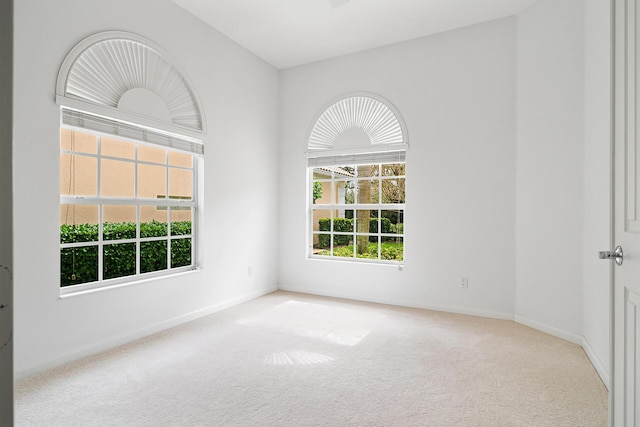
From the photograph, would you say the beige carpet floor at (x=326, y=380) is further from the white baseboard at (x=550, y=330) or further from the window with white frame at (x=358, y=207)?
the window with white frame at (x=358, y=207)

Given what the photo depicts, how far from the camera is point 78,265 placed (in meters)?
2.92

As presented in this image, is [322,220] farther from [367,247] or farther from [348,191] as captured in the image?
[367,247]

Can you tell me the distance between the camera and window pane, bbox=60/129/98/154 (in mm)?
2826

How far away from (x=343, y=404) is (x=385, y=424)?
0.29m

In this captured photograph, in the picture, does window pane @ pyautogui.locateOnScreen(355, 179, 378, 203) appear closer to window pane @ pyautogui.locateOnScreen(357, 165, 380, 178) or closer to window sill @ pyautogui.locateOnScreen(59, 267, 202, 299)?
window pane @ pyautogui.locateOnScreen(357, 165, 380, 178)

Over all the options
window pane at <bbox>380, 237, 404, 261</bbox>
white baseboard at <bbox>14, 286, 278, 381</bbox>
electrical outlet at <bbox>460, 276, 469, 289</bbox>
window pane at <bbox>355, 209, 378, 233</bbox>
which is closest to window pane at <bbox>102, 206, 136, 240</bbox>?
white baseboard at <bbox>14, 286, 278, 381</bbox>

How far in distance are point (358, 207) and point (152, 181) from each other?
8.04 feet

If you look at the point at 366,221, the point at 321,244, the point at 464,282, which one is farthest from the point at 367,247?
the point at 464,282

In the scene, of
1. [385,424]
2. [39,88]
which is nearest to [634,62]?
[385,424]

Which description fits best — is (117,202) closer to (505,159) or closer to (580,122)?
(505,159)

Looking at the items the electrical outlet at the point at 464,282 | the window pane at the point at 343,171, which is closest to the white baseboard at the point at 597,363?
the electrical outlet at the point at 464,282

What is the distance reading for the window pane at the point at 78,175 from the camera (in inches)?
110

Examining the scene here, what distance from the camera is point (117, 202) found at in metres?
3.13

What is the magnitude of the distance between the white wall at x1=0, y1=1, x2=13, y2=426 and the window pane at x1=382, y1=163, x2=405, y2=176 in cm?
416
